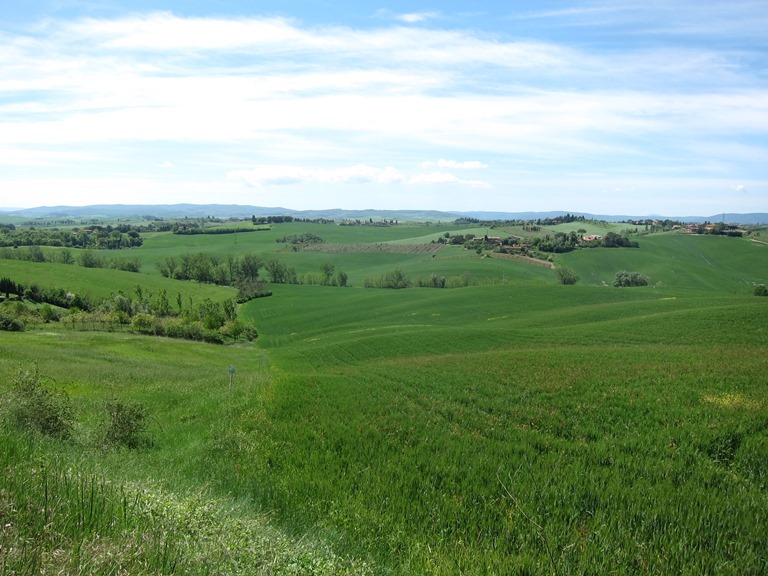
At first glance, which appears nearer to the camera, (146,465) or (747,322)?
(146,465)

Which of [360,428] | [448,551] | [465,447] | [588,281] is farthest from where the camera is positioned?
[588,281]

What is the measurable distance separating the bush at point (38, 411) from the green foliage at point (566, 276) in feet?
368

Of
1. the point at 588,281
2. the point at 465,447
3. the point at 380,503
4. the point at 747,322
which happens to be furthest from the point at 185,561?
the point at 588,281

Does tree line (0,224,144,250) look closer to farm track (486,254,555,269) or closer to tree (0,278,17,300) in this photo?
tree (0,278,17,300)

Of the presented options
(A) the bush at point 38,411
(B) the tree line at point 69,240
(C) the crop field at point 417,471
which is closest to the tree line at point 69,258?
(B) the tree line at point 69,240

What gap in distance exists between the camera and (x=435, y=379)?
Result: 83.4ft

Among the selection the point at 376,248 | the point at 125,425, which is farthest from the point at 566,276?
the point at 125,425

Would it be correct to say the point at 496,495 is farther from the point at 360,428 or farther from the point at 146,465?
the point at 146,465

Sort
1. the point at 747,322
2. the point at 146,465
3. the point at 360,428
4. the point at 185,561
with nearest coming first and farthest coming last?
the point at 185,561, the point at 146,465, the point at 360,428, the point at 747,322

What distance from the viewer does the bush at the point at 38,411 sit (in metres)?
12.5

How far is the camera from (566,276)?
115938mm

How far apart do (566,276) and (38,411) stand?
11392 cm

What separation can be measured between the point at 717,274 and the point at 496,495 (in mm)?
137215

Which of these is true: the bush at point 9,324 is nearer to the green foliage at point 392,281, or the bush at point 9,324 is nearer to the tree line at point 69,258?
the tree line at point 69,258
